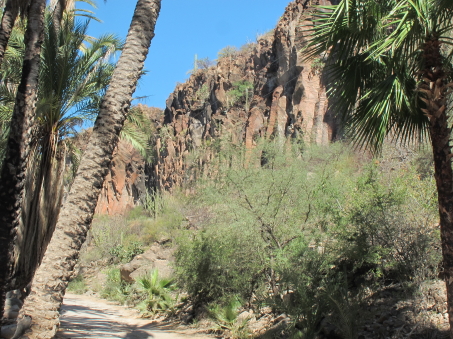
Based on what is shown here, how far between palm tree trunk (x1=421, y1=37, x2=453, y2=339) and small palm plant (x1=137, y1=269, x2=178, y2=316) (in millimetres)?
10902

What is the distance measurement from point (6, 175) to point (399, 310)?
633 cm

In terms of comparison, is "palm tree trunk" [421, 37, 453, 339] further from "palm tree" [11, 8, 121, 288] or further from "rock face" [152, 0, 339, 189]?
"rock face" [152, 0, 339, 189]

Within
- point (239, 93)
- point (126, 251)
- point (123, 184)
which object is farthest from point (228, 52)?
point (126, 251)

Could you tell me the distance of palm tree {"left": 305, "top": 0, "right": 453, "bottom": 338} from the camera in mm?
5020

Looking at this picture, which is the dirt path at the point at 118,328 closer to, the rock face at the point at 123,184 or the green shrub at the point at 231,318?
the green shrub at the point at 231,318

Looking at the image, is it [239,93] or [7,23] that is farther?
[239,93]

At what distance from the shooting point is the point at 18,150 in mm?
5457

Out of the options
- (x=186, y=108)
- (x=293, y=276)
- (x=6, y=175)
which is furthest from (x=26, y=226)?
(x=186, y=108)

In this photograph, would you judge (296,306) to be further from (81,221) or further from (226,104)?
(226,104)

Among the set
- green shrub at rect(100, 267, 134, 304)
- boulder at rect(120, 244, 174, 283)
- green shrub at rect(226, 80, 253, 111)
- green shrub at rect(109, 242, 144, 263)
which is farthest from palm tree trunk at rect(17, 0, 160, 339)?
green shrub at rect(226, 80, 253, 111)

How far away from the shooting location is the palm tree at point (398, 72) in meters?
5.02

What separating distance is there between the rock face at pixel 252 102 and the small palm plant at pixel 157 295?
9.07 metres

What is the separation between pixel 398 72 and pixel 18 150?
494 cm

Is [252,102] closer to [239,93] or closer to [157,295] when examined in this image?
[239,93]
